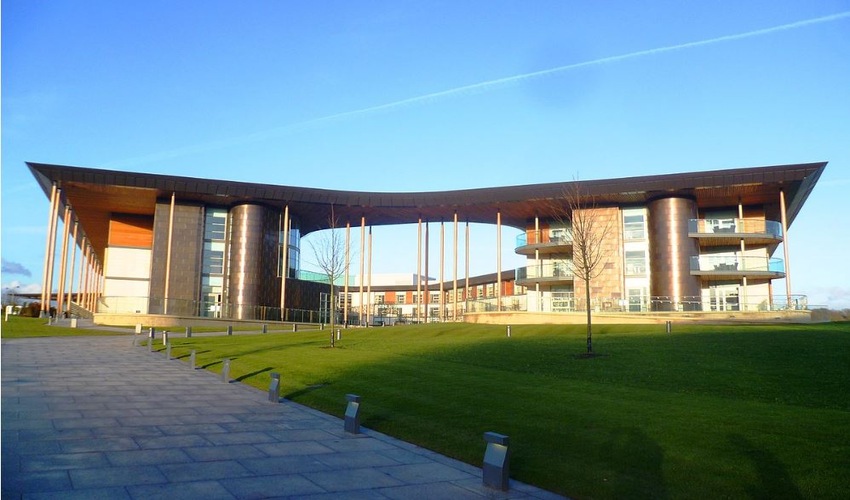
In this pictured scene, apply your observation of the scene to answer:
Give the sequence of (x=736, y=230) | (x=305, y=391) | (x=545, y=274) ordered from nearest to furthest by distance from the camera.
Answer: (x=305, y=391) → (x=736, y=230) → (x=545, y=274)

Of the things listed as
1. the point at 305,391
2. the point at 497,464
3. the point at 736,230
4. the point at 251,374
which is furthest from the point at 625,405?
the point at 736,230

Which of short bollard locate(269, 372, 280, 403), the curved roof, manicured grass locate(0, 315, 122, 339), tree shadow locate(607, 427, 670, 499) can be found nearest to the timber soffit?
the curved roof

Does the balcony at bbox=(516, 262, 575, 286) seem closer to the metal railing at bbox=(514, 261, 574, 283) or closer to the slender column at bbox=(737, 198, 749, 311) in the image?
the metal railing at bbox=(514, 261, 574, 283)

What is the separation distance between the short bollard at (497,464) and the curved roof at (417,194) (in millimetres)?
40705

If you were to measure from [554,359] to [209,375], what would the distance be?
10.6 meters

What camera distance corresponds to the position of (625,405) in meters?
11.2

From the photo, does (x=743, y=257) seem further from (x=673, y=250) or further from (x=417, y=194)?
(x=417, y=194)

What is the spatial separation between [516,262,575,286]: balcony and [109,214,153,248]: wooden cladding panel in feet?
110

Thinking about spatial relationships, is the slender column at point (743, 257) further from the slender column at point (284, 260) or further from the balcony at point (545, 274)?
the slender column at point (284, 260)

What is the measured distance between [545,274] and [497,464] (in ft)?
149

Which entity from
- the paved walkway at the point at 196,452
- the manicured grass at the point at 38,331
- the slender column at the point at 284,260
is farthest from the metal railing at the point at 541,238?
the paved walkway at the point at 196,452

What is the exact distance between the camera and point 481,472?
26.3 ft

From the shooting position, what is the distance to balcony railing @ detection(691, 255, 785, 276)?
44.1 meters

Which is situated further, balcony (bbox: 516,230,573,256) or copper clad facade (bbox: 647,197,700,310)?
balcony (bbox: 516,230,573,256)
